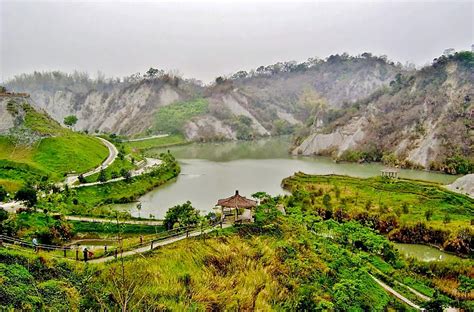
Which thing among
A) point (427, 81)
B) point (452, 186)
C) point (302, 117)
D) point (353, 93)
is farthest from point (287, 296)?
point (353, 93)

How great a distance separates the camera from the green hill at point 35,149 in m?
37.3

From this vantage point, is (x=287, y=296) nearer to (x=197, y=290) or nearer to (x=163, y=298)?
(x=197, y=290)

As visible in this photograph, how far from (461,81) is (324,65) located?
3687 inches

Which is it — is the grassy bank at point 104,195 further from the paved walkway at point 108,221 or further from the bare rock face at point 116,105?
the bare rock face at point 116,105

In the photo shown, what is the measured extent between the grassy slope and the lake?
5013 mm

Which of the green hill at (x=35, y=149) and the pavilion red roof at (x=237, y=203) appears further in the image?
the green hill at (x=35, y=149)

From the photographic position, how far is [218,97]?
12125cm

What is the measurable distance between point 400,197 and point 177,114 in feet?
269

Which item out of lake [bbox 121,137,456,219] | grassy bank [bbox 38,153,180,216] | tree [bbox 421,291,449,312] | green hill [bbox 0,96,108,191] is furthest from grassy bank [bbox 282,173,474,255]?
green hill [bbox 0,96,108,191]

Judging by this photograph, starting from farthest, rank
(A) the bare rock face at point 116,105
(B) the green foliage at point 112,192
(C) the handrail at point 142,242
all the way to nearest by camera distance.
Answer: (A) the bare rock face at point 116,105 < (B) the green foliage at point 112,192 < (C) the handrail at point 142,242

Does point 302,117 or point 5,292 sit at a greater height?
point 302,117

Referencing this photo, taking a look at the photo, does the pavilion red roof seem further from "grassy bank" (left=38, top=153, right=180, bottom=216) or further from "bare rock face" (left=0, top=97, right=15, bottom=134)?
"bare rock face" (left=0, top=97, right=15, bottom=134)

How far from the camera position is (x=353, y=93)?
455 feet

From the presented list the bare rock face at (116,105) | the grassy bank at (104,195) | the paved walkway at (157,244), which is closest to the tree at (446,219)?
the paved walkway at (157,244)
